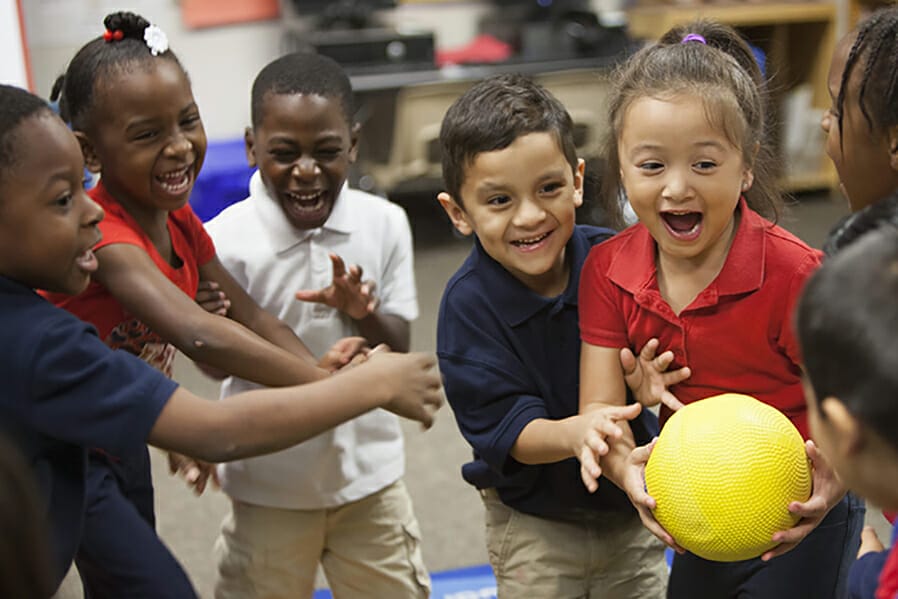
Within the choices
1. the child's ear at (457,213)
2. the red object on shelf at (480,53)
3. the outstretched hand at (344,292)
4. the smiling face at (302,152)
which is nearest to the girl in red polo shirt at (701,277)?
the child's ear at (457,213)

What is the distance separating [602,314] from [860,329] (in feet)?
2.30

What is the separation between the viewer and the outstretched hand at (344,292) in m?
2.02

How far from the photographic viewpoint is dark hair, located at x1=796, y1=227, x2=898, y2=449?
1.06 meters

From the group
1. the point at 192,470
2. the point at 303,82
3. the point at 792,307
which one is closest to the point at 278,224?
the point at 303,82

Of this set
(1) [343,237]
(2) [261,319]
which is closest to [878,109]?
(1) [343,237]

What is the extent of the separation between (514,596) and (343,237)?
2.53ft

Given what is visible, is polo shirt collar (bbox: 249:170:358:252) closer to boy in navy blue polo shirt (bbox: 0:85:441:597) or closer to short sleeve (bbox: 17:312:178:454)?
boy in navy blue polo shirt (bbox: 0:85:441:597)

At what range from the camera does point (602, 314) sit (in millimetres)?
1753

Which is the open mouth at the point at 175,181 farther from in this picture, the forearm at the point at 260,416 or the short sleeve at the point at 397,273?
the forearm at the point at 260,416

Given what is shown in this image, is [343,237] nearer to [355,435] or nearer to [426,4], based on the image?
[355,435]

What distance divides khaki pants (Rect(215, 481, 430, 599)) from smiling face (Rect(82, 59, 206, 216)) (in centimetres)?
66

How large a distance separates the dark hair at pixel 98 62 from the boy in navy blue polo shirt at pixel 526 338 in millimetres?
583

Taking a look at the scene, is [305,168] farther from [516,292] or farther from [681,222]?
[681,222]

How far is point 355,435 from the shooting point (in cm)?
216
